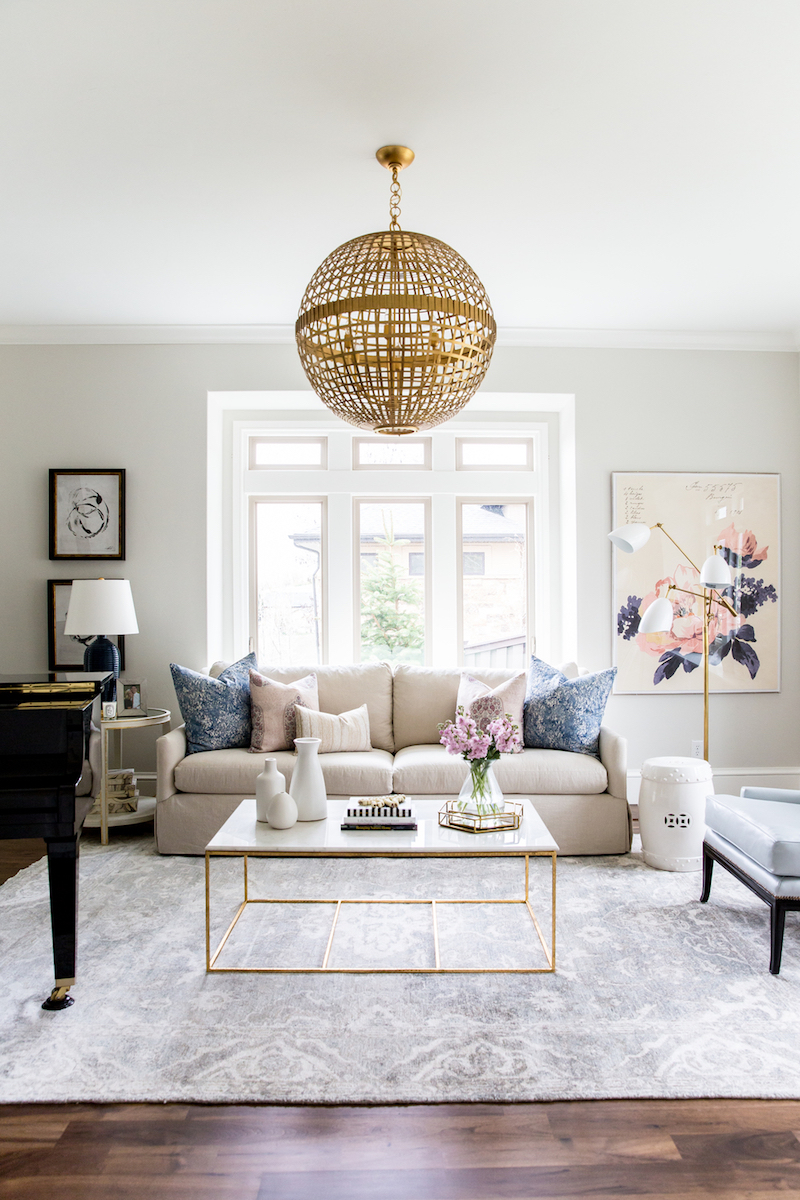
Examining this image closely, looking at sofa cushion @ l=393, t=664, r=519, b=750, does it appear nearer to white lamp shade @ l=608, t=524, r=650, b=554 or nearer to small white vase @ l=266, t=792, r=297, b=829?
white lamp shade @ l=608, t=524, r=650, b=554

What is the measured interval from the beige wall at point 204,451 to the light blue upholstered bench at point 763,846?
157cm

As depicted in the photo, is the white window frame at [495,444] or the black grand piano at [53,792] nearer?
the black grand piano at [53,792]

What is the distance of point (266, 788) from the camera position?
2826mm

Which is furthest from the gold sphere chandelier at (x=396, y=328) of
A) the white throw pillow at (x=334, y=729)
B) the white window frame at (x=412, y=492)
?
the white window frame at (x=412, y=492)

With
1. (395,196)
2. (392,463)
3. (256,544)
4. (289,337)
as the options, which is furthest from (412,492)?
(395,196)

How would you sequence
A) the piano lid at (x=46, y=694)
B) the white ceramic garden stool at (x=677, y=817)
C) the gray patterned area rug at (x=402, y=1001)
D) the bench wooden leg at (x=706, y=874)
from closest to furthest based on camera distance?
1. the gray patterned area rug at (x=402, y=1001)
2. the piano lid at (x=46, y=694)
3. the bench wooden leg at (x=706, y=874)
4. the white ceramic garden stool at (x=677, y=817)

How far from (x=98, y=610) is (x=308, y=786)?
1.80 m

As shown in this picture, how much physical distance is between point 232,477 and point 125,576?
0.92 metres

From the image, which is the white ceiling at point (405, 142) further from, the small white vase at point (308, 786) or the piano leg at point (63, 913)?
the piano leg at point (63, 913)

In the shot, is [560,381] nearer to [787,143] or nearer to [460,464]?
[460,464]

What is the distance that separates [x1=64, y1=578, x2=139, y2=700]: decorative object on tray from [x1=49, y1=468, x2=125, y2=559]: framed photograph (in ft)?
1.66

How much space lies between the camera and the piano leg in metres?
2.31

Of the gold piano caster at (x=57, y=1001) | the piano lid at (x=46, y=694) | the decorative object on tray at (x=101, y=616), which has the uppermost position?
the decorative object on tray at (x=101, y=616)

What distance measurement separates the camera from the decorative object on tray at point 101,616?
4.04 m
